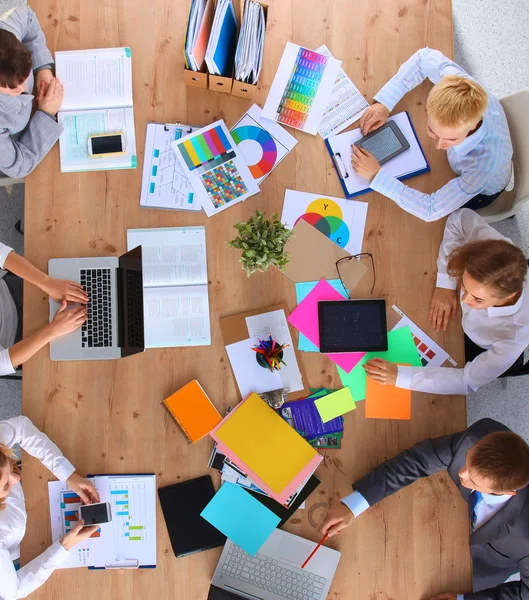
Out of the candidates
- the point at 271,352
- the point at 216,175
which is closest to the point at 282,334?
the point at 271,352

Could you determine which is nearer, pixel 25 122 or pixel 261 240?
pixel 261 240

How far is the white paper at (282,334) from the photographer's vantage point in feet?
5.52

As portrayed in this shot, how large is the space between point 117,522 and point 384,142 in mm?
1475

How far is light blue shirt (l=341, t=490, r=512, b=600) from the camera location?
1.59 metres

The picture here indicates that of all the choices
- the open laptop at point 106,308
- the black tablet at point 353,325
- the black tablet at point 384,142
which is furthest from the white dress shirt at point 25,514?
the black tablet at point 384,142

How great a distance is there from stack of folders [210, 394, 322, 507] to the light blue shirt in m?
0.14

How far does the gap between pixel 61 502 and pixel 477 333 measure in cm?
142

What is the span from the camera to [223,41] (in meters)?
1.60

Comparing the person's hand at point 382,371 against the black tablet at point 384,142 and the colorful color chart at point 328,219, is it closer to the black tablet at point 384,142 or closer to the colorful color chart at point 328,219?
the colorful color chart at point 328,219

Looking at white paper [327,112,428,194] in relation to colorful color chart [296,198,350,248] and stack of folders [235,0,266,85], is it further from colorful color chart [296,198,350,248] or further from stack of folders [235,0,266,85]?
stack of folders [235,0,266,85]

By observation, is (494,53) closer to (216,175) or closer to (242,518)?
(216,175)

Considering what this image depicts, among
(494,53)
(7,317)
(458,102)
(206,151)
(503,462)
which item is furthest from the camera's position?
(494,53)

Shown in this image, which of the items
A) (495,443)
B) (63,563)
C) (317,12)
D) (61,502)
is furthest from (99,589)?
(317,12)

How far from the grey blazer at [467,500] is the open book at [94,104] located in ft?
4.13
